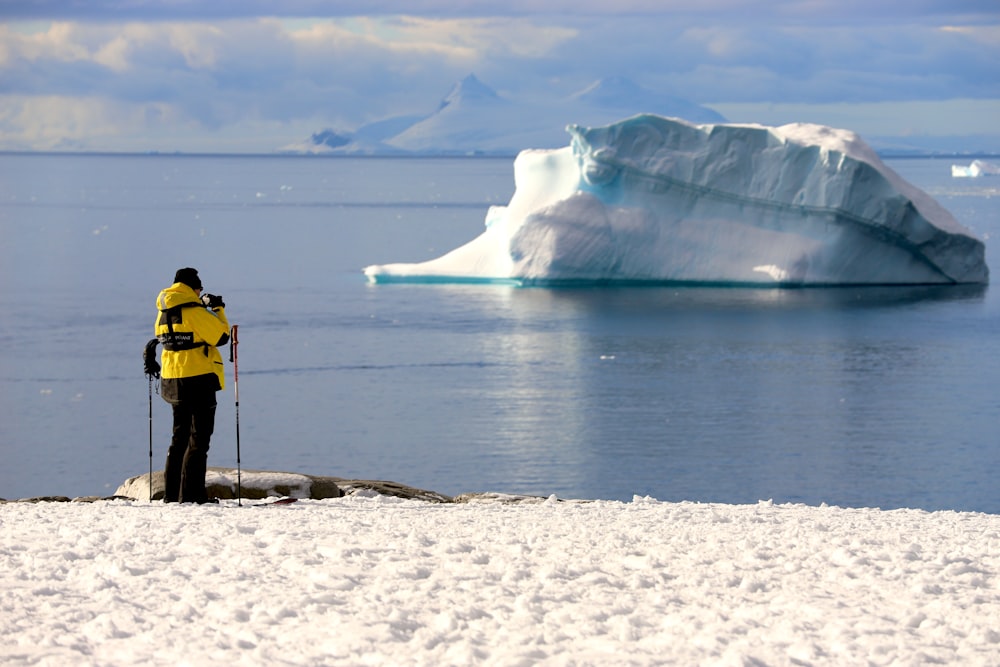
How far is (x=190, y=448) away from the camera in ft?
26.1

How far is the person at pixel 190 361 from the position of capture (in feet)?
25.6

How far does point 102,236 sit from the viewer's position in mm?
63312

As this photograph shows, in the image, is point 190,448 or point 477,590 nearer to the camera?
point 477,590

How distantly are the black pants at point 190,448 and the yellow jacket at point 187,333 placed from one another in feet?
0.53

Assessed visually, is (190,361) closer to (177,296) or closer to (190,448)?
(177,296)

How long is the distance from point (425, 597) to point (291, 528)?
1.32 m

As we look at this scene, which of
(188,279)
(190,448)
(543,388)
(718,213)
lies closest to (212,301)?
(188,279)

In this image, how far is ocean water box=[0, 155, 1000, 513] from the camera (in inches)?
727

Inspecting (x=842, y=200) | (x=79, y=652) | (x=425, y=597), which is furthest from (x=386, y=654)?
(x=842, y=200)

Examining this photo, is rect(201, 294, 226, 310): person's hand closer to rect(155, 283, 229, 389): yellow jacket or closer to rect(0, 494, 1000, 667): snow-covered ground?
rect(155, 283, 229, 389): yellow jacket

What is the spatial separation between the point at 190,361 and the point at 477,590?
2.41 m

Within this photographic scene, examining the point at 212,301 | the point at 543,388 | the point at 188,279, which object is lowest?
the point at 543,388

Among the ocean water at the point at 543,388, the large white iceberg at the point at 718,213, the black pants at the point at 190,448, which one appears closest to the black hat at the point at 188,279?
the black pants at the point at 190,448

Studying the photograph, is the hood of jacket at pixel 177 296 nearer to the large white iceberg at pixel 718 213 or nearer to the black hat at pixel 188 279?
the black hat at pixel 188 279
